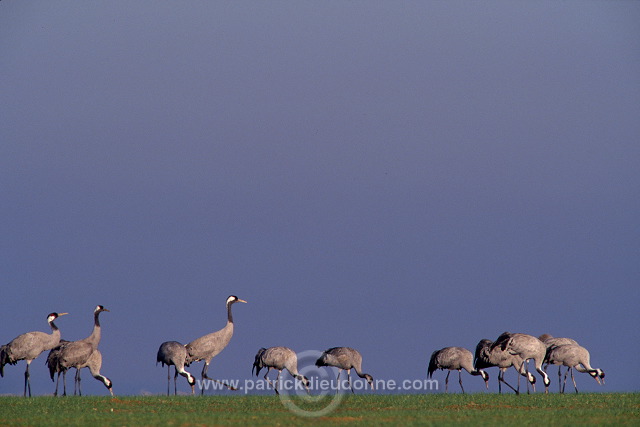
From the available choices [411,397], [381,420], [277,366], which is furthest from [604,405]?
[277,366]

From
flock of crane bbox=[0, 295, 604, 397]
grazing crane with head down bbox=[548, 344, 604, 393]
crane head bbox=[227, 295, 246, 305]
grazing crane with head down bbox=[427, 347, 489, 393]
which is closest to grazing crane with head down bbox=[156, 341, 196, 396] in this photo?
flock of crane bbox=[0, 295, 604, 397]

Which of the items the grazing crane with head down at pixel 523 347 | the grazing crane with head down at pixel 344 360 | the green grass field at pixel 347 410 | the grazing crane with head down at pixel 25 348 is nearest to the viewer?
the green grass field at pixel 347 410

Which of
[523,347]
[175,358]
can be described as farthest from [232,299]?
[523,347]

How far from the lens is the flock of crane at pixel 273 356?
36.6 meters

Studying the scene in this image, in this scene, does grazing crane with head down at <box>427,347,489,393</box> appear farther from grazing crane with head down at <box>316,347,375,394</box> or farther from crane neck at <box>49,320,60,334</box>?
crane neck at <box>49,320,60,334</box>

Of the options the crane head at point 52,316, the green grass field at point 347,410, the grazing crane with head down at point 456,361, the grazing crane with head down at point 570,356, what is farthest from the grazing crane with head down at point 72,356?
the grazing crane with head down at point 570,356

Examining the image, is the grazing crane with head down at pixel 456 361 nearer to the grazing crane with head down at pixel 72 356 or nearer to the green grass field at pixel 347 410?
the green grass field at pixel 347 410

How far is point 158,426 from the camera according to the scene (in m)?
20.6

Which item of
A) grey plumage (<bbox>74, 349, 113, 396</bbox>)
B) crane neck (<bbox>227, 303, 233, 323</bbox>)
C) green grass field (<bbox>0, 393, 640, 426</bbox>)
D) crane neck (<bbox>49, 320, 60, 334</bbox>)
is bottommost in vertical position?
green grass field (<bbox>0, 393, 640, 426</bbox>)

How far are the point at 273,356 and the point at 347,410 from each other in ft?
38.0

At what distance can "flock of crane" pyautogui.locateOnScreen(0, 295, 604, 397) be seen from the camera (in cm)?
3656

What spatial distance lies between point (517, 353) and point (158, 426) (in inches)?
784

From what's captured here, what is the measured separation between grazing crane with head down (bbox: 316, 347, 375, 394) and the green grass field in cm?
824

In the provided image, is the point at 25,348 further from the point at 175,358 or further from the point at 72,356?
the point at 175,358
